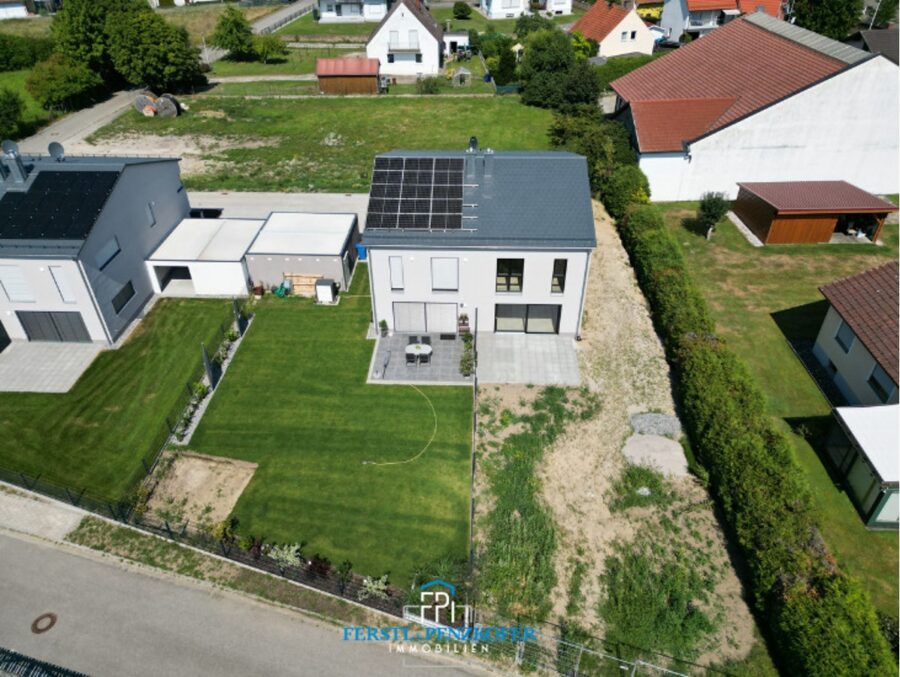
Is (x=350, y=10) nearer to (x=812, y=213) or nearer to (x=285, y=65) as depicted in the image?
(x=285, y=65)

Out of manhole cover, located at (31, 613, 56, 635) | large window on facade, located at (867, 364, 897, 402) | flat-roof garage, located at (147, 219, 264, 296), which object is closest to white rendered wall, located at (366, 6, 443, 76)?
flat-roof garage, located at (147, 219, 264, 296)

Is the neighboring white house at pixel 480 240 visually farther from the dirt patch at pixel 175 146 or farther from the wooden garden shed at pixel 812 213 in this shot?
the dirt patch at pixel 175 146

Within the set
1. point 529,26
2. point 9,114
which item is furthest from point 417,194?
point 529,26

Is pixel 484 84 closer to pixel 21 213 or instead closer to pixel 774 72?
pixel 774 72

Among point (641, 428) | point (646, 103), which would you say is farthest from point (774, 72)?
point (641, 428)

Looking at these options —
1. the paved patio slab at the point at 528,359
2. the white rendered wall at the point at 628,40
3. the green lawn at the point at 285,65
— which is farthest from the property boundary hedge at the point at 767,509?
the green lawn at the point at 285,65

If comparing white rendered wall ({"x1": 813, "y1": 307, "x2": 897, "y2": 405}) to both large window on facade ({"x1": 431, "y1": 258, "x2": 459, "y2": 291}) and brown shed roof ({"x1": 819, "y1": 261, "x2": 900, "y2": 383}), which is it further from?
large window on facade ({"x1": 431, "y1": 258, "x2": 459, "y2": 291})
